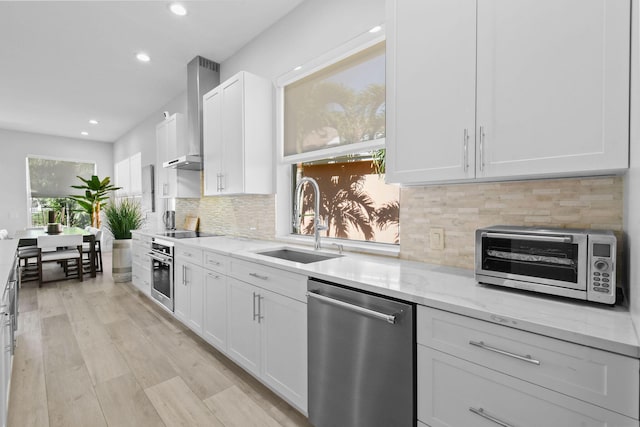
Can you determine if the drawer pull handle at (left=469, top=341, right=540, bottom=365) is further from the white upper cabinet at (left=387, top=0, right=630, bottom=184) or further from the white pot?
the white pot

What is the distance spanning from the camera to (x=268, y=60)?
2963mm

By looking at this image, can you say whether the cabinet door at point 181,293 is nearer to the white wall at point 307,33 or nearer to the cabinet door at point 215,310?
the cabinet door at point 215,310

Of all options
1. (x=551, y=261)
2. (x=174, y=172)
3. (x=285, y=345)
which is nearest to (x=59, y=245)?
(x=174, y=172)

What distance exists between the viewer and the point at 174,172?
158 inches

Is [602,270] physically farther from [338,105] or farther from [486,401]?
[338,105]

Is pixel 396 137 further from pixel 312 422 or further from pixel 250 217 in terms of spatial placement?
pixel 250 217

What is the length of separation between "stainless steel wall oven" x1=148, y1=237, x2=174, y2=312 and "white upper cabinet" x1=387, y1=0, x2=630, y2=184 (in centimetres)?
255

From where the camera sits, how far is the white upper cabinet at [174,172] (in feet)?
12.9

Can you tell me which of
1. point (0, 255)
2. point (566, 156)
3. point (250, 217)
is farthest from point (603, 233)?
point (0, 255)

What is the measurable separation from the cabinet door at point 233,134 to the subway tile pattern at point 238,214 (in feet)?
1.05

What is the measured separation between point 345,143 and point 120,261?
436 centimetres

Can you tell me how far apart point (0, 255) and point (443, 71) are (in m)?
3.44

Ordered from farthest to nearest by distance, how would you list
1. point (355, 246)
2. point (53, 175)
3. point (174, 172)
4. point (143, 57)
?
point (53, 175), point (174, 172), point (143, 57), point (355, 246)

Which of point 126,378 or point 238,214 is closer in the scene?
point 126,378
